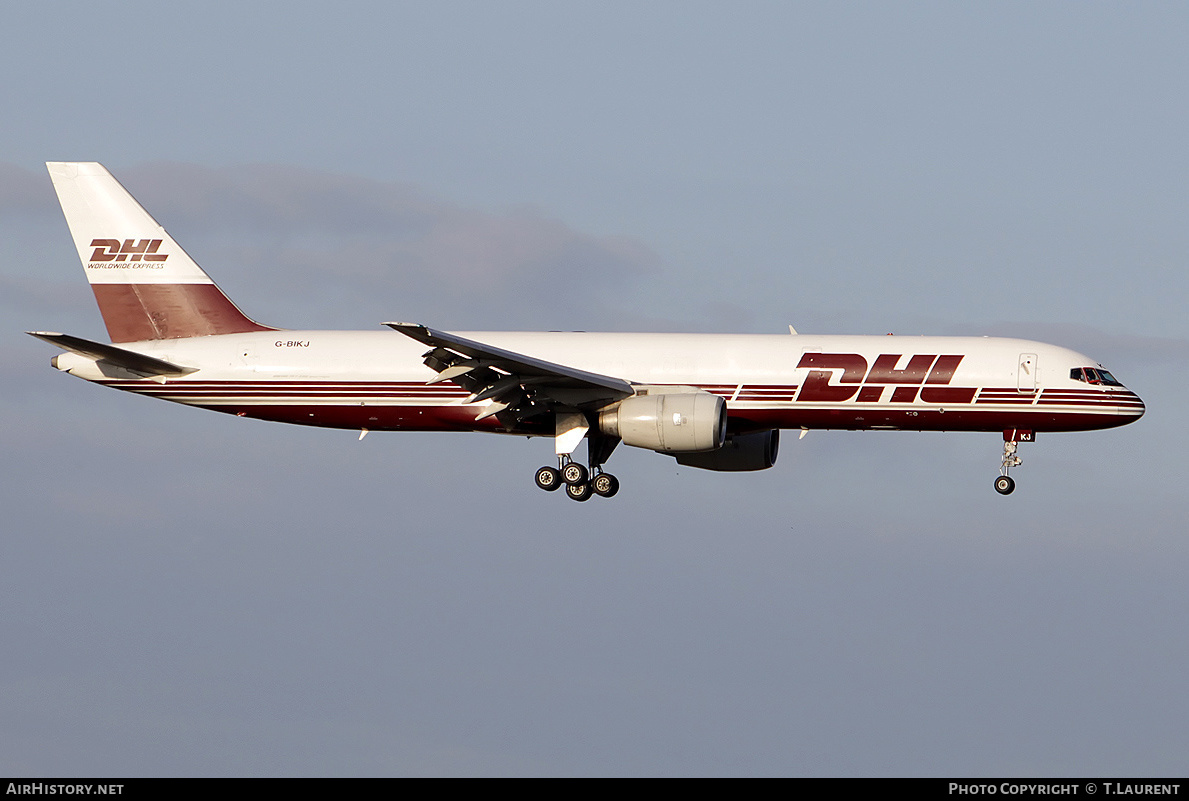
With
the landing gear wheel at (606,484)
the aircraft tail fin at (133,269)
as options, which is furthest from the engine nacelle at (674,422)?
the aircraft tail fin at (133,269)

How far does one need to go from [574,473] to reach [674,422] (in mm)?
4499

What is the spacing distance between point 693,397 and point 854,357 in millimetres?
5176

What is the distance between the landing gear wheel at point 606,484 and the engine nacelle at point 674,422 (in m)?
3.04

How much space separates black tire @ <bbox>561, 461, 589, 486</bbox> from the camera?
127 ft

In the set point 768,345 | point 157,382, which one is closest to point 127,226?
point 157,382

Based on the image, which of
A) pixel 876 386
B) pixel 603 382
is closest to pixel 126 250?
pixel 603 382

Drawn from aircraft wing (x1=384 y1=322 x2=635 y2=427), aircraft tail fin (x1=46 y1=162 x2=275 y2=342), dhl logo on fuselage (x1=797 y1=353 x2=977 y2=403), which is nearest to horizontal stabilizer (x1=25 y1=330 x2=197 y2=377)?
aircraft tail fin (x1=46 y1=162 x2=275 y2=342)

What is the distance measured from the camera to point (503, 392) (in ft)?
121

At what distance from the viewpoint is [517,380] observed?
36.3 meters

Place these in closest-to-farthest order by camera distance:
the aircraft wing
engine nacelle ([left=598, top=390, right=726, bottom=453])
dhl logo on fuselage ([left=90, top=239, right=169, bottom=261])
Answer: the aircraft wing → engine nacelle ([left=598, top=390, right=726, bottom=453]) → dhl logo on fuselage ([left=90, top=239, right=169, bottom=261])

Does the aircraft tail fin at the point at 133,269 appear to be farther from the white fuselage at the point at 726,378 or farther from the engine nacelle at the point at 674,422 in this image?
the engine nacelle at the point at 674,422

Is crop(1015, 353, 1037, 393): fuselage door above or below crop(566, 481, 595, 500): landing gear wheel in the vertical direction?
above

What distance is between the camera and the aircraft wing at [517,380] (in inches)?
1364

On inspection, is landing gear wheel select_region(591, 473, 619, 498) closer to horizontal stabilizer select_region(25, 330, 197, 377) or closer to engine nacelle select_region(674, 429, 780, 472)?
engine nacelle select_region(674, 429, 780, 472)
